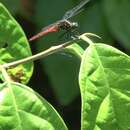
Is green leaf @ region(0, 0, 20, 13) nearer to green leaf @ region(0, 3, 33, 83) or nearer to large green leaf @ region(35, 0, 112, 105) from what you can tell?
large green leaf @ region(35, 0, 112, 105)

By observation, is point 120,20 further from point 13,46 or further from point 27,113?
point 27,113

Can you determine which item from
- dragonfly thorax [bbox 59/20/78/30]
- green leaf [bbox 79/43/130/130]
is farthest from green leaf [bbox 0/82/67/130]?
dragonfly thorax [bbox 59/20/78/30]

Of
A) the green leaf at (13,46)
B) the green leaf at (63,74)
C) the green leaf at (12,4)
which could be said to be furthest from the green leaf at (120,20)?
the green leaf at (13,46)

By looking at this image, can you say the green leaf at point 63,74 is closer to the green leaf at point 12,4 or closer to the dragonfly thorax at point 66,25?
the green leaf at point 12,4

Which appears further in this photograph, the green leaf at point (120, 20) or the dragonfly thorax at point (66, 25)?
the green leaf at point (120, 20)

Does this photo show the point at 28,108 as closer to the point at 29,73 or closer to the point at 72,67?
the point at 29,73

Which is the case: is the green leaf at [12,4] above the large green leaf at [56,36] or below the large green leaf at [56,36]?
above

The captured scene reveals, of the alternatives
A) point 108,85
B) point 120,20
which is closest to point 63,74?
point 120,20
